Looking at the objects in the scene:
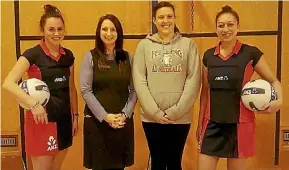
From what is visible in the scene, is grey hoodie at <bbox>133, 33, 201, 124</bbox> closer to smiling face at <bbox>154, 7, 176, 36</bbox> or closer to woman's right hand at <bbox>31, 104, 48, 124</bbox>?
smiling face at <bbox>154, 7, 176, 36</bbox>

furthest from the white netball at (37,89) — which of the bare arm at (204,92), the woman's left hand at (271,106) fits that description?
the woman's left hand at (271,106)

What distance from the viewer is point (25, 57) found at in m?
2.43

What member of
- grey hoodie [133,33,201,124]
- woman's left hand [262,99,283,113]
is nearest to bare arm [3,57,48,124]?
grey hoodie [133,33,201,124]

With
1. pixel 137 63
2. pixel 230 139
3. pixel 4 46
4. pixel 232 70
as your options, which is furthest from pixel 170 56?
pixel 4 46

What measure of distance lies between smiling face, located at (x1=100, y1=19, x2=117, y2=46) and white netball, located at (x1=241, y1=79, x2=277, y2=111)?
823 millimetres

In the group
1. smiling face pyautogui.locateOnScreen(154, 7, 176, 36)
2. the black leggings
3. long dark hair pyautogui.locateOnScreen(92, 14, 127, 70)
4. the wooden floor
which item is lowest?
the wooden floor

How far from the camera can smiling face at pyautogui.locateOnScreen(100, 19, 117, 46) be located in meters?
2.47

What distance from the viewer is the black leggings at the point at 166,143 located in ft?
8.39

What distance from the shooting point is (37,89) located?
2373mm

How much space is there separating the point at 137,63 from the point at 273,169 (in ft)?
5.35

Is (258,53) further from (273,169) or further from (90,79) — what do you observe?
(273,169)

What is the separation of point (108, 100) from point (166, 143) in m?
0.45

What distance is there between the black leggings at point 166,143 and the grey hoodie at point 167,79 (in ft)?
0.20

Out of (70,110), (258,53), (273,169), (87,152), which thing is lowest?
(273,169)
